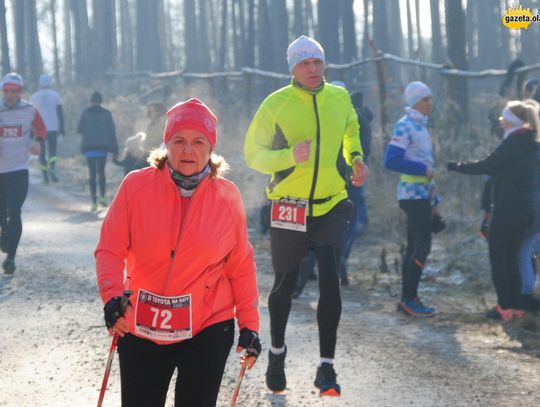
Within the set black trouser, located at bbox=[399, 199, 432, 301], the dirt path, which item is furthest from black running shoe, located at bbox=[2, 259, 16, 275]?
black trouser, located at bbox=[399, 199, 432, 301]

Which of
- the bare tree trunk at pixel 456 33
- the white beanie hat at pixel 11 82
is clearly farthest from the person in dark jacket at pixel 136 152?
the bare tree trunk at pixel 456 33

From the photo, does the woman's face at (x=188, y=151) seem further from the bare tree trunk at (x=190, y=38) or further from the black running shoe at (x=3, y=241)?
the bare tree trunk at (x=190, y=38)

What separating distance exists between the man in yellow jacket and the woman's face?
6.62 ft

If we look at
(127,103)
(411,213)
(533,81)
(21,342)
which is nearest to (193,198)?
(21,342)

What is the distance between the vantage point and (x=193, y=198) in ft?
14.6

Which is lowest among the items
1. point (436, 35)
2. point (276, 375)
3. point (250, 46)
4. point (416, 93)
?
point (276, 375)

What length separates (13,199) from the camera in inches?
442

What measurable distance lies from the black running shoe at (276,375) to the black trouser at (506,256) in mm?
3180

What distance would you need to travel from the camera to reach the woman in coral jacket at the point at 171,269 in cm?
438

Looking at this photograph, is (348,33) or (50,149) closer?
(50,149)

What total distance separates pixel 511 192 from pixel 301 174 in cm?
307

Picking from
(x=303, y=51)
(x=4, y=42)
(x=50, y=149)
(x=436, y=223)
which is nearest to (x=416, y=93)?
(x=436, y=223)

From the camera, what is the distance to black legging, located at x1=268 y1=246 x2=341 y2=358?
644 centimetres

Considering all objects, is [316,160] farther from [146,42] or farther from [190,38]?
[146,42]
